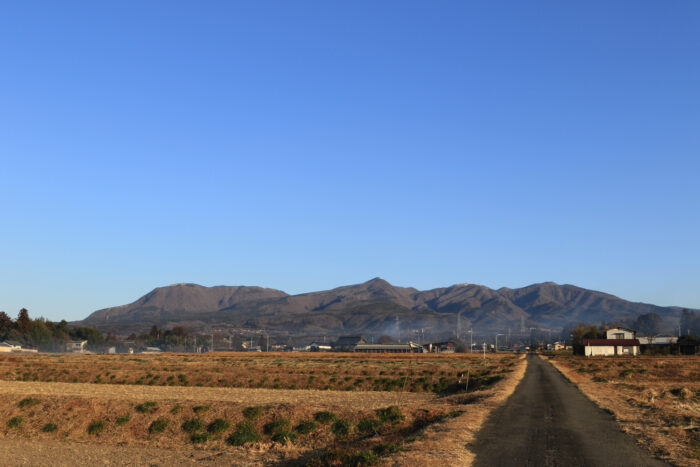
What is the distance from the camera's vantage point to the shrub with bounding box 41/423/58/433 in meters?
33.5

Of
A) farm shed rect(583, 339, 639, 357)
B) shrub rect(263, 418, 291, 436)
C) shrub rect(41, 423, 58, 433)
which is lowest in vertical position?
farm shed rect(583, 339, 639, 357)

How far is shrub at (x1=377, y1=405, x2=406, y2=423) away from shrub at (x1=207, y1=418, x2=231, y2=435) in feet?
26.1

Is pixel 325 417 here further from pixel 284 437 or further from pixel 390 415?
pixel 284 437

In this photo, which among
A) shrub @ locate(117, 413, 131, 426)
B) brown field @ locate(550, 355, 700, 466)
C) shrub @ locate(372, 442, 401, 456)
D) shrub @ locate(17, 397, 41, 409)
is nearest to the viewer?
shrub @ locate(372, 442, 401, 456)

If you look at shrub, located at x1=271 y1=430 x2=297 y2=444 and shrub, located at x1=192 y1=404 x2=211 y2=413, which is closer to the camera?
shrub, located at x1=271 y1=430 x2=297 y2=444

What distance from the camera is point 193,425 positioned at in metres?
31.5

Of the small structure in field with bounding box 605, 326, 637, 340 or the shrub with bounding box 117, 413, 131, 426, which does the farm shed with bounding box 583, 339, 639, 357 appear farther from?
the shrub with bounding box 117, 413, 131, 426

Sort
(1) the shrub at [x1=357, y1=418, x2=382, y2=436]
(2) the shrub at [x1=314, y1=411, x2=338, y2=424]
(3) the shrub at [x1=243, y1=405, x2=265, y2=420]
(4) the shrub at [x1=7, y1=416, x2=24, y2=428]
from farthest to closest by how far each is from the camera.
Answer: (4) the shrub at [x1=7, y1=416, x2=24, y2=428] → (3) the shrub at [x1=243, y1=405, x2=265, y2=420] → (2) the shrub at [x1=314, y1=411, x2=338, y2=424] → (1) the shrub at [x1=357, y1=418, x2=382, y2=436]

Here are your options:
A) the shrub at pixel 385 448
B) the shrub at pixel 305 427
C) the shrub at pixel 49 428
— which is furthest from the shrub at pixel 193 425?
the shrub at pixel 385 448

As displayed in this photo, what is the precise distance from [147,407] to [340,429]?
12762mm

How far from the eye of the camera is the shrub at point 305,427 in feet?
96.5

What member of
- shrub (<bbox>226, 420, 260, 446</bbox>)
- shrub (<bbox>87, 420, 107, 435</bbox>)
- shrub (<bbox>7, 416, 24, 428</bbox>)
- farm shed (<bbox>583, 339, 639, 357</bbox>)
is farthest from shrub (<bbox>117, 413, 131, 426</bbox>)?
farm shed (<bbox>583, 339, 639, 357</bbox>)

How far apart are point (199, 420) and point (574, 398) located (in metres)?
24.2

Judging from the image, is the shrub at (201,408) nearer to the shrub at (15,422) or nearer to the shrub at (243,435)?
the shrub at (243,435)
